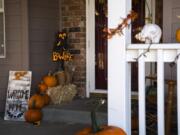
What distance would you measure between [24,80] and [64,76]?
0.71 metres

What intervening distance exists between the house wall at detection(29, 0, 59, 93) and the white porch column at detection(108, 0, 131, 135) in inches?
147

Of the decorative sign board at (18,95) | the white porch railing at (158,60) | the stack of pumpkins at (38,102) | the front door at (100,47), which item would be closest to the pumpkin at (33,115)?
the stack of pumpkins at (38,102)

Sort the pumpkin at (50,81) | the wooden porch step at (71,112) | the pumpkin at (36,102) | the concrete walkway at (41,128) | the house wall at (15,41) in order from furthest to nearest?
the house wall at (15,41) → the pumpkin at (50,81) → the pumpkin at (36,102) → the wooden porch step at (71,112) → the concrete walkway at (41,128)

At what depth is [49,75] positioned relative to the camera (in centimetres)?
677

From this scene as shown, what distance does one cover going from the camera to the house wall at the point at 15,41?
6.90 meters

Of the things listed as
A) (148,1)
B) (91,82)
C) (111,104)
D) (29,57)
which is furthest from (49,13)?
(111,104)

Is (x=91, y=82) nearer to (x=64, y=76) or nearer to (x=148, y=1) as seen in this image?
(x=64, y=76)

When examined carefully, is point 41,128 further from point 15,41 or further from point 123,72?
point 123,72

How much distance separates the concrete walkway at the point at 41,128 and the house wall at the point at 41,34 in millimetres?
1056

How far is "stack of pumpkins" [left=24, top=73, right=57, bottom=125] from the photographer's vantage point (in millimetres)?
6172

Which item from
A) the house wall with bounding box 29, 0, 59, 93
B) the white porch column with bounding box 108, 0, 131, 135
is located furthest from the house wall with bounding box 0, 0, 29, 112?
the white porch column with bounding box 108, 0, 131, 135

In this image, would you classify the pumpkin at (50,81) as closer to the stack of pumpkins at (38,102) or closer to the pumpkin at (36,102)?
the stack of pumpkins at (38,102)

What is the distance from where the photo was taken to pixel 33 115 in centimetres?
614

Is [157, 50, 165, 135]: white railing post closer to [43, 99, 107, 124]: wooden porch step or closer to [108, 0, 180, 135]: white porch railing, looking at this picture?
[108, 0, 180, 135]: white porch railing
